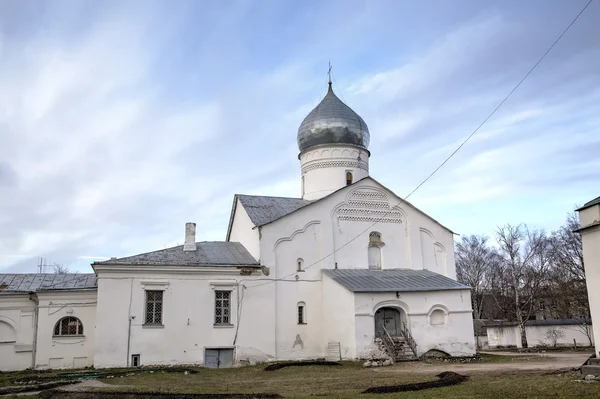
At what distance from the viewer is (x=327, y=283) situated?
22.2 meters

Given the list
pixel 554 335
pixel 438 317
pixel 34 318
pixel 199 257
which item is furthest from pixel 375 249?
pixel 34 318

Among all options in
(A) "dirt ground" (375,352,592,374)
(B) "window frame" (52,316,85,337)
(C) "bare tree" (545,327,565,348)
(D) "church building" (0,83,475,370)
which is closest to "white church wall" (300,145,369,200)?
(D) "church building" (0,83,475,370)

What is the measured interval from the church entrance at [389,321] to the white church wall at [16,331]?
42.6ft

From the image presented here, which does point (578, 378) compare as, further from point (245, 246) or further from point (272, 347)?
point (245, 246)

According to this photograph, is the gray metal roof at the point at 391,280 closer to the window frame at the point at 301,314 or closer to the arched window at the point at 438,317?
the arched window at the point at 438,317

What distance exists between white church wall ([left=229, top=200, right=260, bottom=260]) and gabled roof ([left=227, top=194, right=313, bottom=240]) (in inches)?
9.4

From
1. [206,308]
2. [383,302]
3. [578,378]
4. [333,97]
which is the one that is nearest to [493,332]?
[383,302]

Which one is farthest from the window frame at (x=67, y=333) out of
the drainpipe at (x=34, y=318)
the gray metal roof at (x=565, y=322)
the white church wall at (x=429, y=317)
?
the gray metal roof at (x=565, y=322)

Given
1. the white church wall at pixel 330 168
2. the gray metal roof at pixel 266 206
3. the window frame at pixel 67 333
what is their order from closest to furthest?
the window frame at pixel 67 333
the gray metal roof at pixel 266 206
the white church wall at pixel 330 168

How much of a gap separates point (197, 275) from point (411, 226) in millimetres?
9858

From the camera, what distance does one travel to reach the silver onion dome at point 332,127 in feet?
86.4

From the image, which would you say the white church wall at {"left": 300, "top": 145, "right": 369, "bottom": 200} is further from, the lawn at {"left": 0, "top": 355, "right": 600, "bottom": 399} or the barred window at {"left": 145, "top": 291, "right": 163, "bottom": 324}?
the lawn at {"left": 0, "top": 355, "right": 600, "bottom": 399}

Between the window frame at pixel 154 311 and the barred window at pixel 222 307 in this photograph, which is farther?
the barred window at pixel 222 307

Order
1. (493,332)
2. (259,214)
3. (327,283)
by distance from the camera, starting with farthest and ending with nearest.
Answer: (493,332) → (259,214) → (327,283)
